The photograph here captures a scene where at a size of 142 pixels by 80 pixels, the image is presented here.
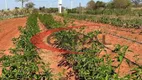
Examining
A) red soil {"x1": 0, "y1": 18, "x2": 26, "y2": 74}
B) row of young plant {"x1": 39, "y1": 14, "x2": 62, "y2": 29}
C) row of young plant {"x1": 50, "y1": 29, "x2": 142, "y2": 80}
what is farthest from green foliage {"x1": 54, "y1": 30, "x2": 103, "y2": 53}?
row of young plant {"x1": 39, "y1": 14, "x2": 62, "y2": 29}

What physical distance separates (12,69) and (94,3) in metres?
57.8

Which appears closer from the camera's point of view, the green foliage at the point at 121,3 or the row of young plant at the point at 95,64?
the row of young plant at the point at 95,64

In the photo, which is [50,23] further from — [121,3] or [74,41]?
[121,3]

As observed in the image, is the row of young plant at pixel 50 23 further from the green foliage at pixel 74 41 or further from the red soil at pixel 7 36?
the green foliage at pixel 74 41

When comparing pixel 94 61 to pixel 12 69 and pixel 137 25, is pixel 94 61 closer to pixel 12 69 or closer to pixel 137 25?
pixel 12 69

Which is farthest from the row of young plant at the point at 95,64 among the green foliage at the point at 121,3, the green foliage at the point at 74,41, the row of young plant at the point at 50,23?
the green foliage at the point at 121,3

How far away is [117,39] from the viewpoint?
14.8m

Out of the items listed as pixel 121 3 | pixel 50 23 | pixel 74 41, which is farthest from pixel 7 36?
pixel 121 3

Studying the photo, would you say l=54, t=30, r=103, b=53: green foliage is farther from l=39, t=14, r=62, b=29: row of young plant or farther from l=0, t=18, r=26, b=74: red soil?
l=39, t=14, r=62, b=29: row of young plant

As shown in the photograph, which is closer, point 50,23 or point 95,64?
point 95,64

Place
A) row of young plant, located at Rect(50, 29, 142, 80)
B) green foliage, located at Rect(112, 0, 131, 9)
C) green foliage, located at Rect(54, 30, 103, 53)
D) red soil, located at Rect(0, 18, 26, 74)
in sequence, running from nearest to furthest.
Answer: row of young plant, located at Rect(50, 29, 142, 80) < green foliage, located at Rect(54, 30, 103, 53) < red soil, located at Rect(0, 18, 26, 74) < green foliage, located at Rect(112, 0, 131, 9)

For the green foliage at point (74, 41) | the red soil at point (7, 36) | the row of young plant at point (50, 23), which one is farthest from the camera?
the row of young plant at point (50, 23)

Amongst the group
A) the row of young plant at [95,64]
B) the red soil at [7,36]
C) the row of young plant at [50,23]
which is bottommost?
the red soil at [7,36]

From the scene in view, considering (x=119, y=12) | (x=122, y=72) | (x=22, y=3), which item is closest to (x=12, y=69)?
(x=122, y=72)
